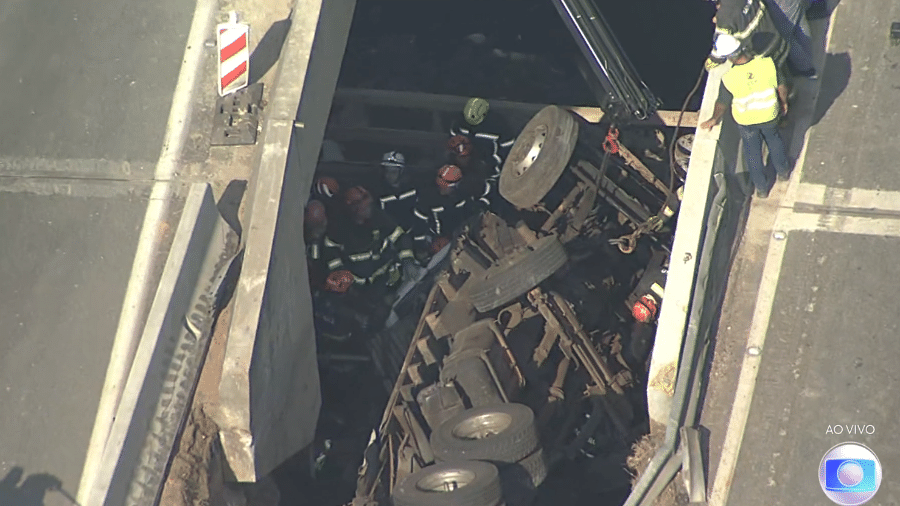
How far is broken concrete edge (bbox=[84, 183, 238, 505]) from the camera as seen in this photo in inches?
350

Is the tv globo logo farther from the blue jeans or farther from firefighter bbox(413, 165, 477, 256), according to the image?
firefighter bbox(413, 165, 477, 256)

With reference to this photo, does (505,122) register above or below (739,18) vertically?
above

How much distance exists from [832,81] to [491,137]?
518 centimetres

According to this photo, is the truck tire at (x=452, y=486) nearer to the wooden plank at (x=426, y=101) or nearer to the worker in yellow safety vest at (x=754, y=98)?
the worker in yellow safety vest at (x=754, y=98)

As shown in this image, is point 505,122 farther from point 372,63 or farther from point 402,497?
point 402,497

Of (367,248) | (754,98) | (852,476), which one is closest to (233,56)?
(367,248)

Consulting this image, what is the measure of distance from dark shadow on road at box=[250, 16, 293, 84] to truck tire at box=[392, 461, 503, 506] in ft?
14.2

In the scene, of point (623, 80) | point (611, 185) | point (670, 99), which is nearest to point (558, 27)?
point (670, 99)

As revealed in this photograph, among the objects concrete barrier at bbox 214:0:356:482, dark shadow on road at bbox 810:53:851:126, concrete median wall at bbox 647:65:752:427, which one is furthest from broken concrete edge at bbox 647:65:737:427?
concrete barrier at bbox 214:0:356:482

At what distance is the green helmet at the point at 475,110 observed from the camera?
44.5 ft

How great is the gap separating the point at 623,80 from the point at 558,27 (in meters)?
3.41

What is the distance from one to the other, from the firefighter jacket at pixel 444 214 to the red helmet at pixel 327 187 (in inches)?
48.9

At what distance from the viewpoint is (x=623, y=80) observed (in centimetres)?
1242

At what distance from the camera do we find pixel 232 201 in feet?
32.9
